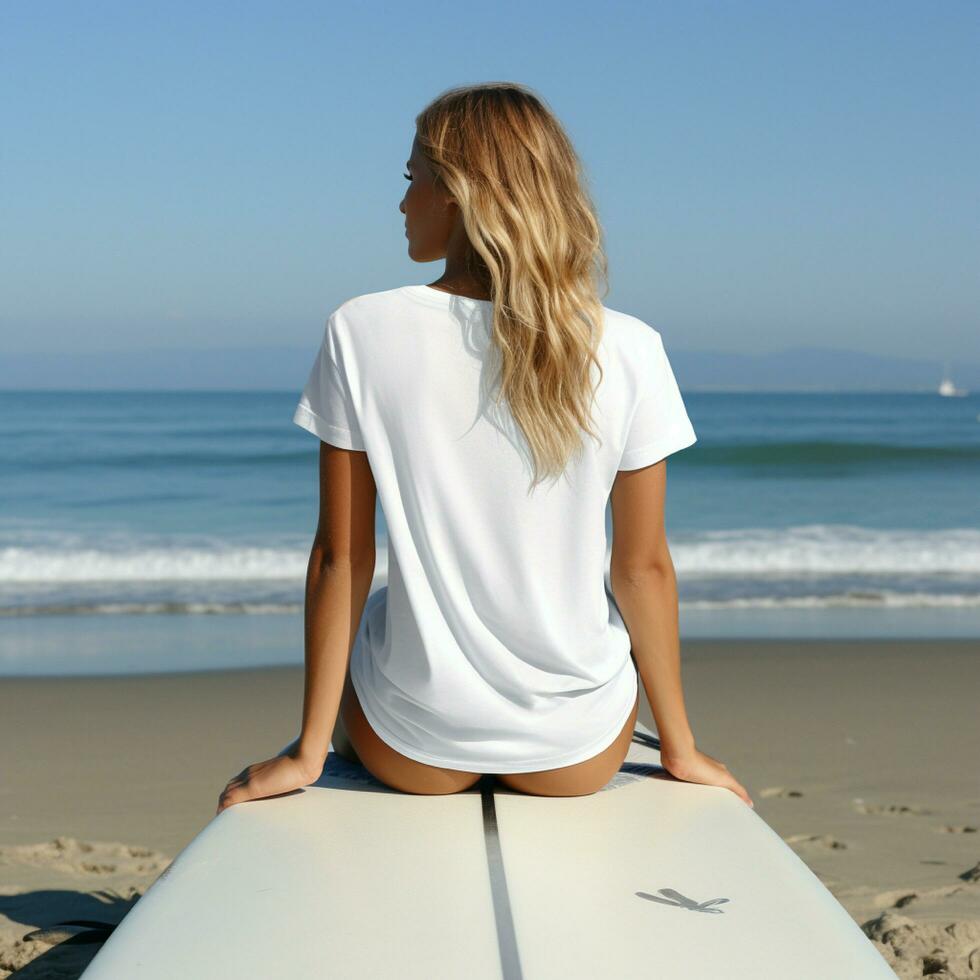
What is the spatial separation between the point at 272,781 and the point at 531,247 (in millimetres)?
1093

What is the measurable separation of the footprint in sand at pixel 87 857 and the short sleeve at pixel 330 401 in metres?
2.09

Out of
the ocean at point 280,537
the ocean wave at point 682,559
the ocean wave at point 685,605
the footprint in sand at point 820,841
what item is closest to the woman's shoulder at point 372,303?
the footprint in sand at point 820,841

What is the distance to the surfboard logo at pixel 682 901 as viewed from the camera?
1821mm

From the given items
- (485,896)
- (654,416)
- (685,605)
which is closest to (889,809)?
(654,416)

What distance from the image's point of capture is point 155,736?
5.11m

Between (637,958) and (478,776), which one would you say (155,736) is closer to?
(478,776)

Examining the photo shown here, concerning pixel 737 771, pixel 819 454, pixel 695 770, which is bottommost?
pixel 819 454

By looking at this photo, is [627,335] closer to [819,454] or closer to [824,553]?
[824,553]

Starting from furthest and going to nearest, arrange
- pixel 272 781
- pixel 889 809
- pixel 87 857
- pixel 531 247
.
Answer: pixel 889 809 → pixel 87 857 → pixel 272 781 → pixel 531 247

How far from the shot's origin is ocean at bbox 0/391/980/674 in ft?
25.1

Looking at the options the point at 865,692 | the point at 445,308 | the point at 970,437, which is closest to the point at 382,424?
the point at 445,308

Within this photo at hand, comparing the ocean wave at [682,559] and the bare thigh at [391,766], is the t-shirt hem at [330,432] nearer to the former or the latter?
the bare thigh at [391,766]

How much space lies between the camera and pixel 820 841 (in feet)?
12.7

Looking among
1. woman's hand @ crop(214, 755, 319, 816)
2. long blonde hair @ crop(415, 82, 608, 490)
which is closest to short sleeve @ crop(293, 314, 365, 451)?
long blonde hair @ crop(415, 82, 608, 490)
